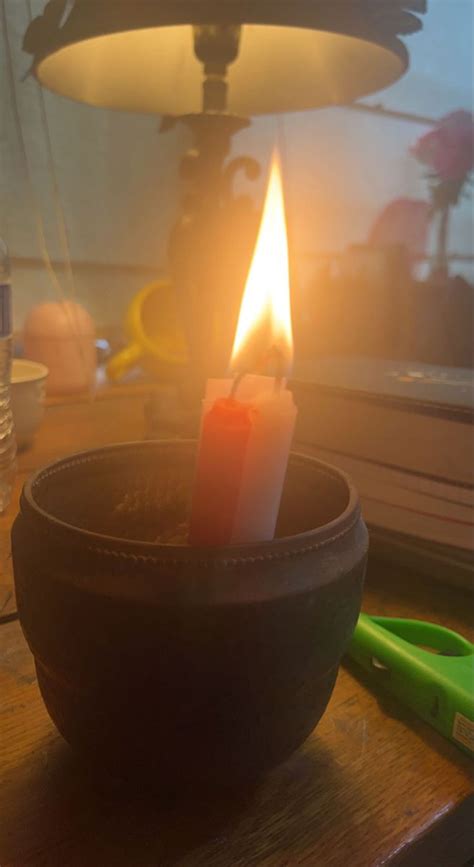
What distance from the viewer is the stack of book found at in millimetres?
402

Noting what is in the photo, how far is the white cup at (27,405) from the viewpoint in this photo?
0.60 metres

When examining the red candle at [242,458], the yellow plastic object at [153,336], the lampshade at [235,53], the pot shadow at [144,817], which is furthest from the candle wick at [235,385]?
the yellow plastic object at [153,336]

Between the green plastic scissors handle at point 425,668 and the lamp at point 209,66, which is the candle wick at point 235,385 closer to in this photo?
the green plastic scissors handle at point 425,668

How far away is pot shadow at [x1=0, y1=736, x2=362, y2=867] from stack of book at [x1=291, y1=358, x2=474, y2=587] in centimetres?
18

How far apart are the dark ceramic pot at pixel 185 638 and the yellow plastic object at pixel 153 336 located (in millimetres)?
731

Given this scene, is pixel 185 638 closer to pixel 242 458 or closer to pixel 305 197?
pixel 242 458

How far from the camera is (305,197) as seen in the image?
139 centimetres

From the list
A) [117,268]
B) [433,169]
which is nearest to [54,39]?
[117,268]

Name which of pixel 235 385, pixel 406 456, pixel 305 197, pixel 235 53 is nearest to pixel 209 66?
pixel 235 53

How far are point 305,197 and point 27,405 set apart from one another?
96 centimetres

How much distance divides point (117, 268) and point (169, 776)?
40.1 inches

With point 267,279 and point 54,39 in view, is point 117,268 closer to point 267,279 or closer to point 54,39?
point 54,39

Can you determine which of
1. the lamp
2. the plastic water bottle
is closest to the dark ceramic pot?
the plastic water bottle

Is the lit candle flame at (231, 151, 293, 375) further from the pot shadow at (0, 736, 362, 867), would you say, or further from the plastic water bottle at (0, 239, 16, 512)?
the plastic water bottle at (0, 239, 16, 512)
